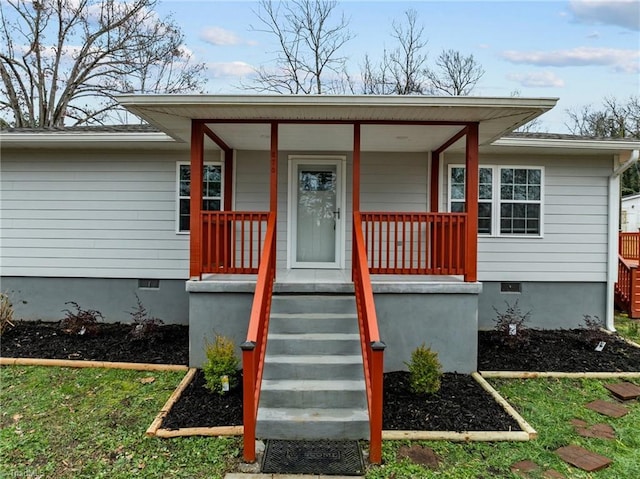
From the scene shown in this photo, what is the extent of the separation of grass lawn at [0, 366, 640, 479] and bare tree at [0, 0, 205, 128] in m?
12.9

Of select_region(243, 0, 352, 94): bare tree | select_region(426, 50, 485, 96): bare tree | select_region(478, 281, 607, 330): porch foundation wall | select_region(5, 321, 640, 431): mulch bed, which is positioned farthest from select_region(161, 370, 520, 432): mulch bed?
select_region(426, 50, 485, 96): bare tree

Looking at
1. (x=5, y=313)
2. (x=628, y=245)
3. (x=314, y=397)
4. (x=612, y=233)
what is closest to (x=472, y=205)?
(x=314, y=397)

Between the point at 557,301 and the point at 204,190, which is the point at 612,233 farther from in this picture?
the point at 204,190

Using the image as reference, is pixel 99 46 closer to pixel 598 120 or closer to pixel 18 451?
pixel 18 451

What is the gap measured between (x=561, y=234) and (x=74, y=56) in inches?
666

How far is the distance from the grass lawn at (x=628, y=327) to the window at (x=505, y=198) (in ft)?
7.21

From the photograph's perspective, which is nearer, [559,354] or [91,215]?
[559,354]

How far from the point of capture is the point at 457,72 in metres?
19.0

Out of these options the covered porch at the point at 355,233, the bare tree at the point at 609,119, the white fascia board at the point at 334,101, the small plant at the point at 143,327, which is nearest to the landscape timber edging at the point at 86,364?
the small plant at the point at 143,327

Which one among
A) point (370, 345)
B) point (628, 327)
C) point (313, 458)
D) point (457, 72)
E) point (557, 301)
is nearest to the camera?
point (313, 458)

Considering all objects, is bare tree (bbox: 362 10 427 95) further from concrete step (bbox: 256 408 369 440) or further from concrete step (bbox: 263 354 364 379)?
concrete step (bbox: 256 408 369 440)

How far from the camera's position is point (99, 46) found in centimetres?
1445

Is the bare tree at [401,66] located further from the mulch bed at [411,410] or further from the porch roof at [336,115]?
the mulch bed at [411,410]

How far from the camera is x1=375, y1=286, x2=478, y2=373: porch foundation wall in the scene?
15.0 feet
